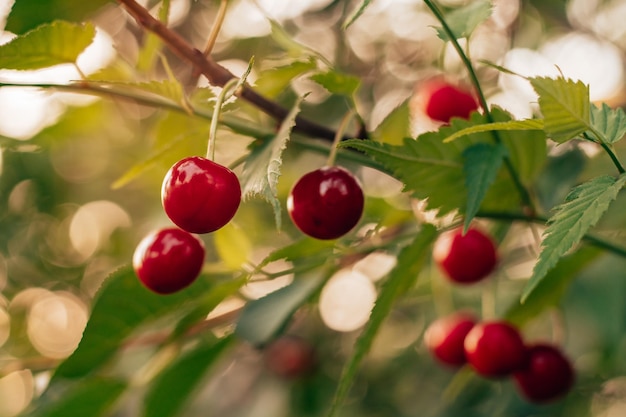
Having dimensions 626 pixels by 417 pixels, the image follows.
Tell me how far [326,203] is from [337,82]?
18cm

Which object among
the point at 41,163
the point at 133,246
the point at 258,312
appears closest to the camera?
the point at 258,312

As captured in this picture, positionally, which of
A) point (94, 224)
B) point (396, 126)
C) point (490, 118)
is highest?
point (490, 118)

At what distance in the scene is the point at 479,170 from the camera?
2.93 feet

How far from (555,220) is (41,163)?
2.42m

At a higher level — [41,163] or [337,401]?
[337,401]

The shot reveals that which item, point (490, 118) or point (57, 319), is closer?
Result: point (490, 118)

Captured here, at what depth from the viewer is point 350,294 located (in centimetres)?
298

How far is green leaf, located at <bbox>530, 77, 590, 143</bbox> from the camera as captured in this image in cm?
72

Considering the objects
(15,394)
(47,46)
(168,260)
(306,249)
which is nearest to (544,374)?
(306,249)

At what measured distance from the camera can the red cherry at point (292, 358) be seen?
285cm

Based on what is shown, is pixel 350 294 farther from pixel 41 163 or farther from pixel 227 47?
pixel 41 163

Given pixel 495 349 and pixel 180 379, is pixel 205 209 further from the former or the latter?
pixel 495 349

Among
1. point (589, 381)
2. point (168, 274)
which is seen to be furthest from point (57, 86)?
point (589, 381)

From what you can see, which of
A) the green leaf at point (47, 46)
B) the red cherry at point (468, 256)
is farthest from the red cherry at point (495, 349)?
the green leaf at point (47, 46)
